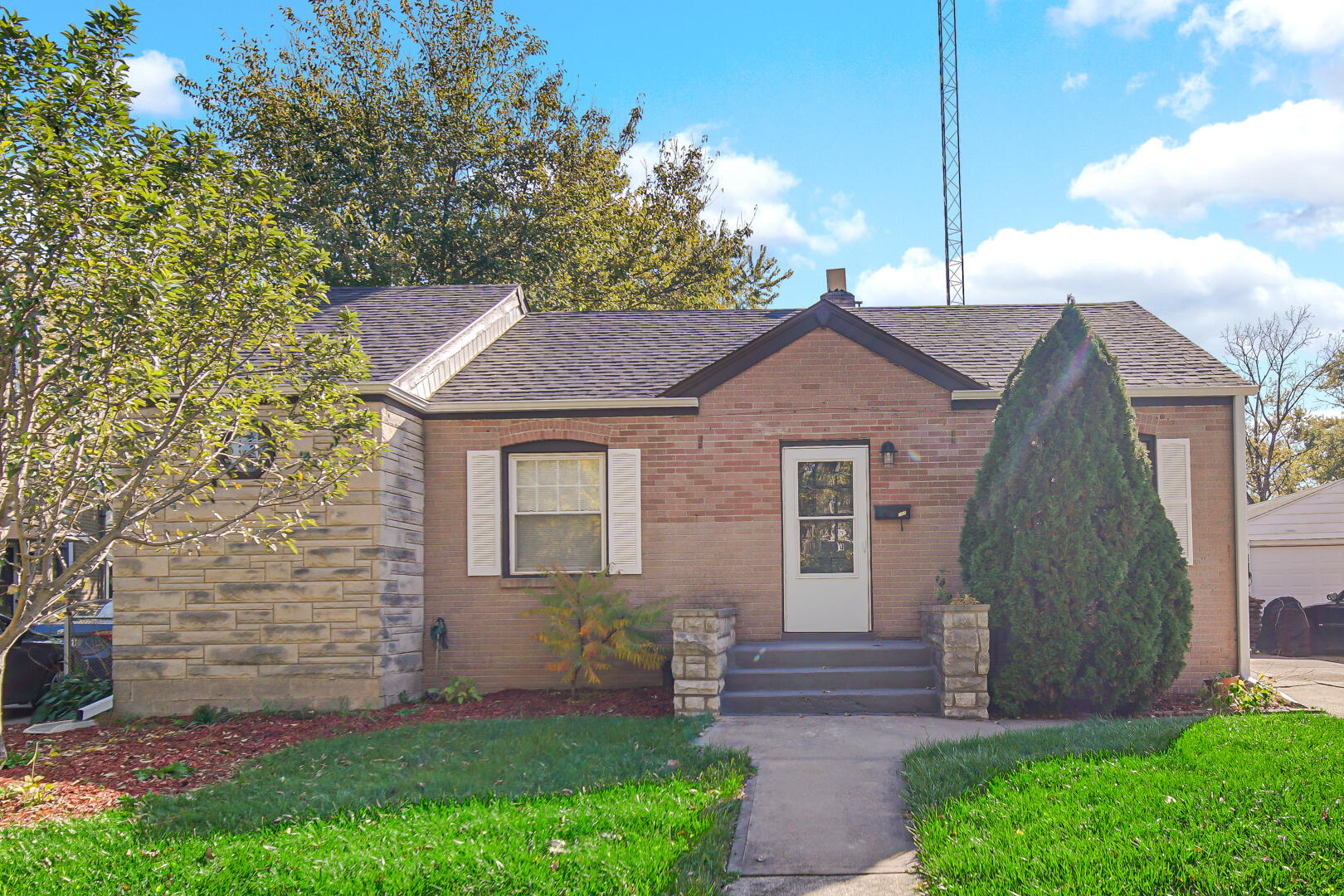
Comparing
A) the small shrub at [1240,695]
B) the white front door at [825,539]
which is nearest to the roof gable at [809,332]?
the white front door at [825,539]

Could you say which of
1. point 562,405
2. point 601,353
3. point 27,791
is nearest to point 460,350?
point 601,353

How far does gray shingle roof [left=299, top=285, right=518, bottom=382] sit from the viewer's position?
409 inches

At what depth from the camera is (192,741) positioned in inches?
306

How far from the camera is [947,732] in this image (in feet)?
24.8

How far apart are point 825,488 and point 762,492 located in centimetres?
69

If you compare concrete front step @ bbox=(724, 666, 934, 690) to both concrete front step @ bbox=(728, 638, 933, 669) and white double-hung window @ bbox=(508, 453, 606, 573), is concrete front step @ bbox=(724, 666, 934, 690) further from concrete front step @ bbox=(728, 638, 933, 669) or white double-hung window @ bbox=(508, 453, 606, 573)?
white double-hung window @ bbox=(508, 453, 606, 573)

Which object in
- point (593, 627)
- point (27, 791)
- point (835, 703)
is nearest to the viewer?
point (27, 791)

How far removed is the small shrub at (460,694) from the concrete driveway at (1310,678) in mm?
7745

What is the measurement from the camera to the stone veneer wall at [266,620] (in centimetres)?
891

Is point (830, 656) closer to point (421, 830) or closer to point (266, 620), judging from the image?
point (421, 830)

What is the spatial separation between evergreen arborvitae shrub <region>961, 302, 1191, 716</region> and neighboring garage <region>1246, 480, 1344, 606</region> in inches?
380

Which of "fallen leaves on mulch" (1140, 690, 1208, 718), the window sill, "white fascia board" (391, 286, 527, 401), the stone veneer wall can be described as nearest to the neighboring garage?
"fallen leaves on mulch" (1140, 690, 1208, 718)

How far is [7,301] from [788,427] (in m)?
6.95

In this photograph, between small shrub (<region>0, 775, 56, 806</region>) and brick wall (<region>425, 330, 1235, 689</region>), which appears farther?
brick wall (<region>425, 330, 1235, 689</region>)
